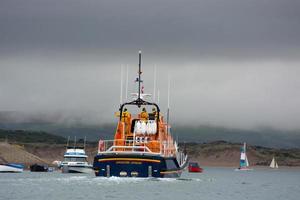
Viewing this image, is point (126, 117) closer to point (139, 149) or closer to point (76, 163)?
point (139, 149)

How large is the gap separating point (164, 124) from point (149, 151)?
1395cm

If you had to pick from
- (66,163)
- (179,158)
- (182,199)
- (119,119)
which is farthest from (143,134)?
(66,163)

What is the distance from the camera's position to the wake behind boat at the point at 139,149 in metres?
108

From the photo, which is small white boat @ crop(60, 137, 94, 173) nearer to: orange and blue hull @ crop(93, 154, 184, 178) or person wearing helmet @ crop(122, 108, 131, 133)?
person wearing helmet @ crop(122, 108, 131, 133)

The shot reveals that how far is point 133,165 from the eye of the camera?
108m

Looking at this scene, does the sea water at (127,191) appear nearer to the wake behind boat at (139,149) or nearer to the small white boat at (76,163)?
the wake behind boat at (139,149)

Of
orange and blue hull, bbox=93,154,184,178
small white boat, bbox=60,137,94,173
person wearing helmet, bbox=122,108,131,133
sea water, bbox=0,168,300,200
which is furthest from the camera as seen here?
small white boat, bbox=60,137,94,173

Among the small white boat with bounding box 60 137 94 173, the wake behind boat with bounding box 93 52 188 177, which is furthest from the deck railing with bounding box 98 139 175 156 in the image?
the small white boat with bounding box 60 137 94 173

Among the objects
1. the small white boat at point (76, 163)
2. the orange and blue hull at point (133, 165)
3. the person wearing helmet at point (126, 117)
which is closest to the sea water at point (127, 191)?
the orange and blue hull at point (133, 165)

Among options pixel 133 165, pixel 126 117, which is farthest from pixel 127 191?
pixel 126 117

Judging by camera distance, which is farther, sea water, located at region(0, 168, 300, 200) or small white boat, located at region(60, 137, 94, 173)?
small white boat, located at region(60, 137, 94, 173)

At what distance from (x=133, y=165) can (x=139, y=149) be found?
7.65m

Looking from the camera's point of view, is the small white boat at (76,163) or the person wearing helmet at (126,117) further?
the small white boat at (76,163)

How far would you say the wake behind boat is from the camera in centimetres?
10831
